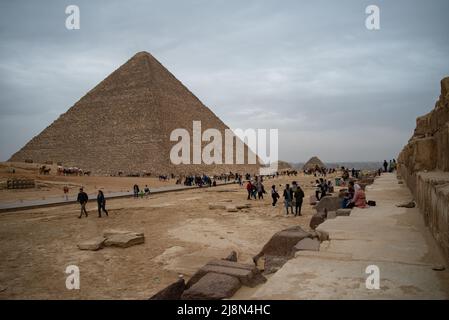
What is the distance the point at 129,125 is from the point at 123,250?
57191 millimetres

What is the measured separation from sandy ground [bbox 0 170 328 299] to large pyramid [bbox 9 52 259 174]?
37.5 meters

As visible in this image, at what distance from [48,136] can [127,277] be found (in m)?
70.0

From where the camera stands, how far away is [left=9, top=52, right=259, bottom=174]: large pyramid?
173 ft

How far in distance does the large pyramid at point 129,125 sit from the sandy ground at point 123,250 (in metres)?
37.5

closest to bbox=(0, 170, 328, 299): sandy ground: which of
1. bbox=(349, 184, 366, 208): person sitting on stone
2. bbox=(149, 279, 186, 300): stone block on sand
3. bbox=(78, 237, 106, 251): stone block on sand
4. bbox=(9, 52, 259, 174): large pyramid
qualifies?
bbox=(78, 237, 106, 251): stone block on sand

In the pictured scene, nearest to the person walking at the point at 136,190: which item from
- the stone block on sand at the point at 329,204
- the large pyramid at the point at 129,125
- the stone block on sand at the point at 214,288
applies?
the stone block on sand at the point at 329,204

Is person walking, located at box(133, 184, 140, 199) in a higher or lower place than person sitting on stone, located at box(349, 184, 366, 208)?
lower

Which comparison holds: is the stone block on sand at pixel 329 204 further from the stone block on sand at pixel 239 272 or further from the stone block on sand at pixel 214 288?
the stone block on sand at pixel 214 288

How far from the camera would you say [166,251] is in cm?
574

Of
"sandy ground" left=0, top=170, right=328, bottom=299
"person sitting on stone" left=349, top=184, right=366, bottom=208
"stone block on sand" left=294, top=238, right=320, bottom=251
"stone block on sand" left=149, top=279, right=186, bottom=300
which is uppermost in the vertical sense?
"person sitting on stone" left=349, top=184, right=366, bottom=208

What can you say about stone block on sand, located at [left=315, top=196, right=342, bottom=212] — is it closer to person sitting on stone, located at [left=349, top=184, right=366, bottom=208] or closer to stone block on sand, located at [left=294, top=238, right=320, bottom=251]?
person sitting on stone, located at [left=349, top=184, right=366, bottom=208]

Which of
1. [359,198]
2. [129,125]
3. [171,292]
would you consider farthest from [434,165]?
[129,125]

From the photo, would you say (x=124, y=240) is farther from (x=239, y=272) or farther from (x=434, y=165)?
(x=434, y=165)

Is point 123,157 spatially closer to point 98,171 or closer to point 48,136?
point 98,171
